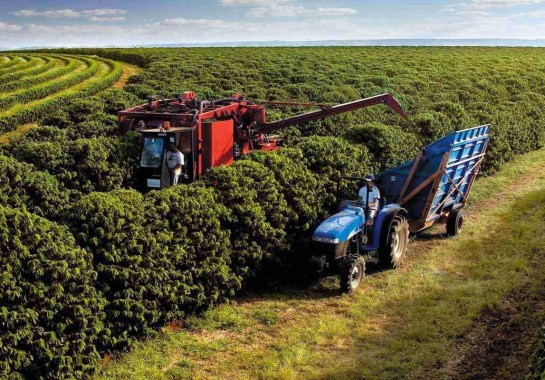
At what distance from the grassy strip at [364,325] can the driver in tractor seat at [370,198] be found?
Answer: 1.28 meters

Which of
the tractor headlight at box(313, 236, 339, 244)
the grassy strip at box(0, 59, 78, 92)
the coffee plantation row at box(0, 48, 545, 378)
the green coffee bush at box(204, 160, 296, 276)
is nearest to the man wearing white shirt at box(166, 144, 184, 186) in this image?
the coffee plantation row at box(0, 48, 545, 378)

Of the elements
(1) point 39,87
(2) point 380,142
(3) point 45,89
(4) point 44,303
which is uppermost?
(1) point 39,87

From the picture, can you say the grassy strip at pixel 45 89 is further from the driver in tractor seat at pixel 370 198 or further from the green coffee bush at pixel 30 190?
the driver in tractor seat at pixel 370 198

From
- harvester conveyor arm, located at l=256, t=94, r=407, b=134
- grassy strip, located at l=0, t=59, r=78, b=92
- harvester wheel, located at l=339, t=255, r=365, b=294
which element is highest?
grassy strip, located at l=0, t=59, r=78, b=92

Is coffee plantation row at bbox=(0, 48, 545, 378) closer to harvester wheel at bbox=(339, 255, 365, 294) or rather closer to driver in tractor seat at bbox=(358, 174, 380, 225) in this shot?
driver in tractor seat at bbox=(358, 174, 380, 225)

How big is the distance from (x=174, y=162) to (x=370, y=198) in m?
4.40

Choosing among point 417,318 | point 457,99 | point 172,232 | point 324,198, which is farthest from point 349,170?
point 457,99

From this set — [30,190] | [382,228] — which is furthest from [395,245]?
[30,190]

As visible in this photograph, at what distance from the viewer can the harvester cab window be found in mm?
13422

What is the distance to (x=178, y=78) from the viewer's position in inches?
1631

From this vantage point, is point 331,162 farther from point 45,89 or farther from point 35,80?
point 35,80

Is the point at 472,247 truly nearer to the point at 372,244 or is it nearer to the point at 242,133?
the point at 372,244

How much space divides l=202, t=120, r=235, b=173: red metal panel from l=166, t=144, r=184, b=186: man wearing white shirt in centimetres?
77

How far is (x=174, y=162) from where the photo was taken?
43.3 feet
